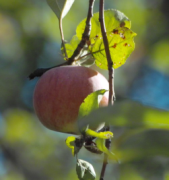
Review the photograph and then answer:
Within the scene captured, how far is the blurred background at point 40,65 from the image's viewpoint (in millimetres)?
3066

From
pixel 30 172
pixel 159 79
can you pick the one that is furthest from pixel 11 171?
pixel 159 79

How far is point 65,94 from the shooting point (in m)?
0.80

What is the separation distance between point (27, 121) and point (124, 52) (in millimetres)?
2276

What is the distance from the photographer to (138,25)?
3240mm

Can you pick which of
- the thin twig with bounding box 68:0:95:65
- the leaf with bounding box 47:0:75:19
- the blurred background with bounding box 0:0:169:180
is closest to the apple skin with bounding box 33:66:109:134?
the thin twig with bounding box 68:0:95:65

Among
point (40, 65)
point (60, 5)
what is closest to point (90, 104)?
point (60, 5)

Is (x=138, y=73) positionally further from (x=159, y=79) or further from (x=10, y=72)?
(x=10, y=72)

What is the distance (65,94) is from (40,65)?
97.4 inches

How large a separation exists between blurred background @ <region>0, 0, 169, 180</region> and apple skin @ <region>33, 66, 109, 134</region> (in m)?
2.07

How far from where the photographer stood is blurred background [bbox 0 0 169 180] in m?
3.07

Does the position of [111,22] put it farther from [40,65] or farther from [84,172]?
[40,65]

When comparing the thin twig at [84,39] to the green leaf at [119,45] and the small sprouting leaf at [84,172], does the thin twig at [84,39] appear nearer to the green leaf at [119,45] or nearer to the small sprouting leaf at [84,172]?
the green leaf at [119,45]

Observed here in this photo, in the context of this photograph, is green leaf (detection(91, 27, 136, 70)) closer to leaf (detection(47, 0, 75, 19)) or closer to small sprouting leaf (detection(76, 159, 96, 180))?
leaf (detection(47, 0, 75, 19))

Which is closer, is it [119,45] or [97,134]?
[97,134]
